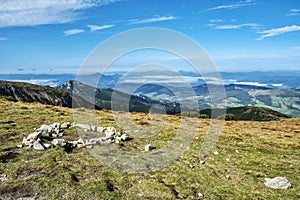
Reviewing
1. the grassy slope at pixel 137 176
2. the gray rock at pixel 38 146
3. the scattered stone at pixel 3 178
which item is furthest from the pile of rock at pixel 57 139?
the scattered stone at pixel 3 178

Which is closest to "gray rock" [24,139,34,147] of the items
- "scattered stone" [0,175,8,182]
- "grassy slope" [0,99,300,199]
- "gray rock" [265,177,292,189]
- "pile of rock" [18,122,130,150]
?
"pile of rock" [18,122,130,150]

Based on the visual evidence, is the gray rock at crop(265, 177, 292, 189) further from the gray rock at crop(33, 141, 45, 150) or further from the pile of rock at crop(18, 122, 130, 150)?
the gray rock at crop(33, 141, 45, 150)

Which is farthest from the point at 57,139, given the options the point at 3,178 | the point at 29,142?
the point at 3,178

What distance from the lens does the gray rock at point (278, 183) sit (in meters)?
18.2

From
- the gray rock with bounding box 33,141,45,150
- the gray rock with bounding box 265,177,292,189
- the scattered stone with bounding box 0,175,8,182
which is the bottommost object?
the gray rock with bounding box 265,177,292,189

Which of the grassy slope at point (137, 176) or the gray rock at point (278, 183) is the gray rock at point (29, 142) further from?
the gray rock at point (278, 183)

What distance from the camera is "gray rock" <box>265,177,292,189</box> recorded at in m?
18.2

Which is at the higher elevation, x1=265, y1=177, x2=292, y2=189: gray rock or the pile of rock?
the pile of rock

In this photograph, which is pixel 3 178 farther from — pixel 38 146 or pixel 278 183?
pixel 278 183

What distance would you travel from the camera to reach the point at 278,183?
18.5 metres

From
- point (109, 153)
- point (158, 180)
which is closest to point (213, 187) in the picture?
point (158, 180)

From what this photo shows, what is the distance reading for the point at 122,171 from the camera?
19656 millimetres

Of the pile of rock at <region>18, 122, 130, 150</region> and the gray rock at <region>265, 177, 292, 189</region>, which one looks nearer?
the gray rock at <region>265, 177, 292, 189</region>

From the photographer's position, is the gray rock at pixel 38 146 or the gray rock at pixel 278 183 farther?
the gray rock at pixel 38 146
